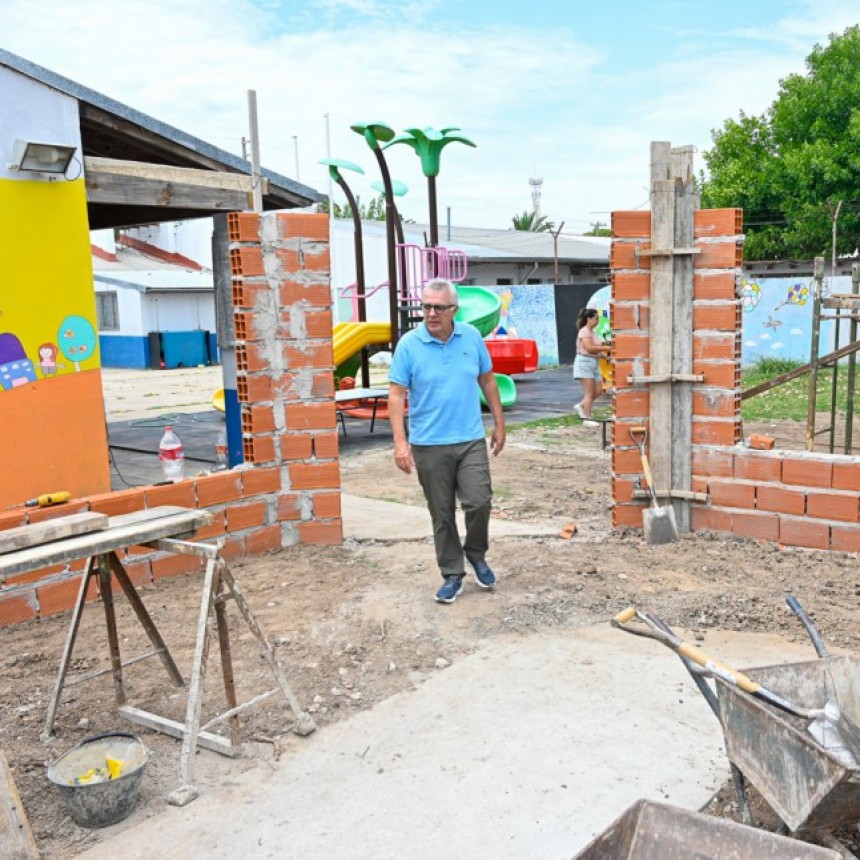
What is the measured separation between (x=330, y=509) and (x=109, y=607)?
2.66 metres

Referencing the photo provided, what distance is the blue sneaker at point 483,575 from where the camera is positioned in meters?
5.71

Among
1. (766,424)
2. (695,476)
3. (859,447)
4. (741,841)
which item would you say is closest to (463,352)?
(695,476)

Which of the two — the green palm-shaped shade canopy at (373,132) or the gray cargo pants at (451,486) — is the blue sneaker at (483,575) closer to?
the gray cargo pants at (451,486)

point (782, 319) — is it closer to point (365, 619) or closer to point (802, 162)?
point (802, 162)

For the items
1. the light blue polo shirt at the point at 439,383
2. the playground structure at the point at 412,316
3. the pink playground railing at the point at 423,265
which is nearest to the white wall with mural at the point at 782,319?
the playground structure at the point at 412,316

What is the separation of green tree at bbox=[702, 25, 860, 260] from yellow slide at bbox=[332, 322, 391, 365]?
54.1 feet

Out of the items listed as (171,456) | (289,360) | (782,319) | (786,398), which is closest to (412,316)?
(786,398)

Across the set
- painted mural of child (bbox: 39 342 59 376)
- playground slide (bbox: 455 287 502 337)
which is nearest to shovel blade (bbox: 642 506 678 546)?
painted mural of child (bbox: 39 342 59 376)

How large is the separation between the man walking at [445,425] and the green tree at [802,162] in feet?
75.3

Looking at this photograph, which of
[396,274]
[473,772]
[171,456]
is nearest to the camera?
[473,772]

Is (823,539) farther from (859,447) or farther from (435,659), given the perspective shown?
(859,447)

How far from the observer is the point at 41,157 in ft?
19.8

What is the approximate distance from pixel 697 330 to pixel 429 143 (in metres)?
9.60

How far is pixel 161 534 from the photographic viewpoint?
3.79 metres
